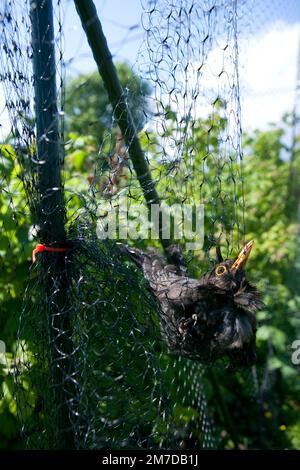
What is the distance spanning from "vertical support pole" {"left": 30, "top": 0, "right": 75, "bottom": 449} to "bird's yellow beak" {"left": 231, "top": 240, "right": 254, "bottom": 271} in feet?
1.76

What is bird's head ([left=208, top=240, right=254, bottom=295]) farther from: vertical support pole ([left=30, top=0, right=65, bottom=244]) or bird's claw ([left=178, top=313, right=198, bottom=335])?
vertical support pole ([left=30, top=0, right=65, bottom=244])

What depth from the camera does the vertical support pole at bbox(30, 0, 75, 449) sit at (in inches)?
55.0

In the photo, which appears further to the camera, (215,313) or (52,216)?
(215,313)

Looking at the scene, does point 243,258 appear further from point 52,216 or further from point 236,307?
point 52,216

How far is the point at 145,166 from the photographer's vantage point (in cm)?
181

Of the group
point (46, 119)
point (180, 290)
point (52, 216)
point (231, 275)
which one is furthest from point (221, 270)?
point (46, 119)

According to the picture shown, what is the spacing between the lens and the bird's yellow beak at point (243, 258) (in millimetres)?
1714

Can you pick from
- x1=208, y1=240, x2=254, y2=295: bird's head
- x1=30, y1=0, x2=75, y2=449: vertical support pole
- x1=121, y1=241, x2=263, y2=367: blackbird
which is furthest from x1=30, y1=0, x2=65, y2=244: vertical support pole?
x1=208, y1=240, x2=254, y2=295: bird's head

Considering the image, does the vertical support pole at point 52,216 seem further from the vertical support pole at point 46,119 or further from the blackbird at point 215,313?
the blackbird at point 215,313

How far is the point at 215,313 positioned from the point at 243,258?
19 centimetres

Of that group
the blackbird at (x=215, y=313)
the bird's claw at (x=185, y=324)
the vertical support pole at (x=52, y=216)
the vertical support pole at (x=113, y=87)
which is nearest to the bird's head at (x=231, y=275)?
the blackbird at (x=215, y=313)

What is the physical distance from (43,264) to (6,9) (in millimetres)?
634

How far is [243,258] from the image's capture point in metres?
1.73
